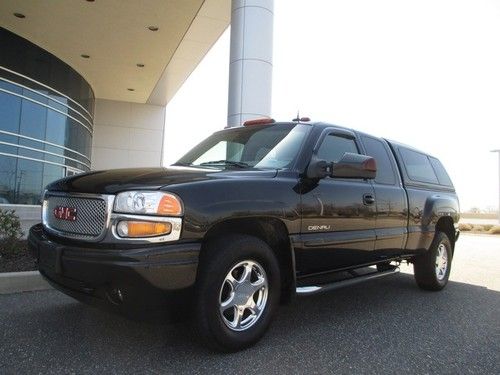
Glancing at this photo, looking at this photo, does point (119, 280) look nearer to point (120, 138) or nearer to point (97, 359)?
point (97, 359)

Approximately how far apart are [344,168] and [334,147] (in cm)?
74

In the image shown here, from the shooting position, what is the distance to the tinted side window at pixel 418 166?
19.2 feet

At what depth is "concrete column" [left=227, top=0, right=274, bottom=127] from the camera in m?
10.1

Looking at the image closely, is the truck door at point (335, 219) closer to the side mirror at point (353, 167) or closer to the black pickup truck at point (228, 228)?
the black pickup truck at point (228, 228)

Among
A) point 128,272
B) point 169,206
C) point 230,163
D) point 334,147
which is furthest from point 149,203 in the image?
point 334,147

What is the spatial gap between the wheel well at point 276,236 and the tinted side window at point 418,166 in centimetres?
272

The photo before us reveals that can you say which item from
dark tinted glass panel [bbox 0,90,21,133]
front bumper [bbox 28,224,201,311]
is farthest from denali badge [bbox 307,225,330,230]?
dark tinted glass panel [bbox 0,90,21,133]

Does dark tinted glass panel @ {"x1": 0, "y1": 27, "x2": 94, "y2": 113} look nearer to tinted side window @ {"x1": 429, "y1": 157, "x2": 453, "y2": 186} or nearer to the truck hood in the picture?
the truck hood

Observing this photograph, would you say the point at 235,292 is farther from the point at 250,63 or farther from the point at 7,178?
the point at 7,178

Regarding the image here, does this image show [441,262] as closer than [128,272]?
No

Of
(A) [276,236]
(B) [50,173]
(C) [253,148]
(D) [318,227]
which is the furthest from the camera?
(B) [50,173]

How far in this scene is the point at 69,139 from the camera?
1791cm

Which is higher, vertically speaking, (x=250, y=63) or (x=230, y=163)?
(x=250, y=63)

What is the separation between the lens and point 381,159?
534cm
